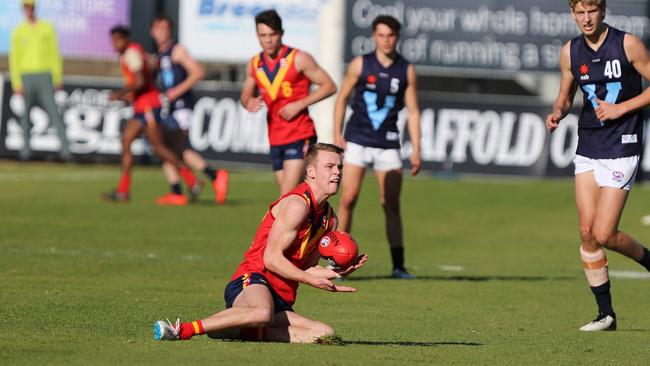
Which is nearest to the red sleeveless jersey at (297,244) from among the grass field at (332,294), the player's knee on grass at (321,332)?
the player's knee on grass at (321,332)

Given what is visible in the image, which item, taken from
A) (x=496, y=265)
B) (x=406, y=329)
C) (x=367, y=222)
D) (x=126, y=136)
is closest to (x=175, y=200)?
(x=126, y=136)

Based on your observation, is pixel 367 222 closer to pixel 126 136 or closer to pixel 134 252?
pixel 126 136

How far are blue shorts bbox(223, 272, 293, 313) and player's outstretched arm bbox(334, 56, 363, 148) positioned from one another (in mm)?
4223

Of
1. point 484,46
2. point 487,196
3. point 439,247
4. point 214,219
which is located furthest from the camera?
point 484,46

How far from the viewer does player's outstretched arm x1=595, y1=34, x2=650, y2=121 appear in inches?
416

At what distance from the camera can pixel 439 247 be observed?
1728 centimetres

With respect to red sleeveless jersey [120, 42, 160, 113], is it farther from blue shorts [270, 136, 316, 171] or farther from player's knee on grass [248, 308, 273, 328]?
player's knee on grass [248, 308, 273, 328]

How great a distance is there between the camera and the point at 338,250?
28.7 ft

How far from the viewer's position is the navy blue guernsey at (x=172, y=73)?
20781mm

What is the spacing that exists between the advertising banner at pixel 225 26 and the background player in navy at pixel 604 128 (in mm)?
18892

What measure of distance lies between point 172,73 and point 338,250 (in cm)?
1245

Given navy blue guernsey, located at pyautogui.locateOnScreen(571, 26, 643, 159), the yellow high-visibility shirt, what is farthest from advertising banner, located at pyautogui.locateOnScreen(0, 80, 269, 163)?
navy blue guernsey, located at pyautogui.locateOnScreen(571, 26, 643, 159)

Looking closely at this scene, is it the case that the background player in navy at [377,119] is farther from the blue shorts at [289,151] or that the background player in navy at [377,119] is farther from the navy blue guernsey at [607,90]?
the navy blue guernsey at [607,90]

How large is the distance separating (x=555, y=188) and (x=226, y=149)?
6.16 metres
